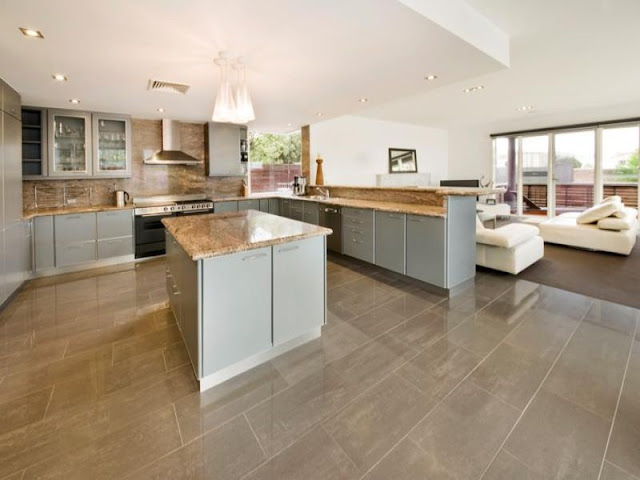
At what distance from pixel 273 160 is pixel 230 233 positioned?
501cm

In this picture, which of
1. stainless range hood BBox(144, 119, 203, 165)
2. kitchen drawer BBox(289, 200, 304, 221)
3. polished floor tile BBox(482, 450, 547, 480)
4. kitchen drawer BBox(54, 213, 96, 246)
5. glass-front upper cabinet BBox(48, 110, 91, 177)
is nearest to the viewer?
polished floor tile BBox(482, 450, 547, 480)

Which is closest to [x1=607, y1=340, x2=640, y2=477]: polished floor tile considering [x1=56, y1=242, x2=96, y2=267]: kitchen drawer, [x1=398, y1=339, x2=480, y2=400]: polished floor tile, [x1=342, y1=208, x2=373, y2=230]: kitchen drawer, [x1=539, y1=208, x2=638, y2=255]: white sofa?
[x1=398, y1=339, x2=480, y2=400]: polished floor tile

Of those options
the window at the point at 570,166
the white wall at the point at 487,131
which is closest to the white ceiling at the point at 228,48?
the white wall at the point at 487,131

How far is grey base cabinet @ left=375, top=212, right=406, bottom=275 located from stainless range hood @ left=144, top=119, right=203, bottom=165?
347cm

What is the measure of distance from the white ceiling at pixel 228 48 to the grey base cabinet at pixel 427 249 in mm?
1507

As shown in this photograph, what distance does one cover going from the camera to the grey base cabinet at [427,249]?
10.6 ft

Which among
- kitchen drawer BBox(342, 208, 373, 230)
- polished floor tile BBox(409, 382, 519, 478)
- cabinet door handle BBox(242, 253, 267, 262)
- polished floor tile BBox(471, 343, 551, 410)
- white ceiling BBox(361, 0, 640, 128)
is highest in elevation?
white ceiling BBox(361, 0, 640, 128)

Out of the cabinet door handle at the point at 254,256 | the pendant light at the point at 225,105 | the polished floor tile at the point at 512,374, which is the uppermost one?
the pendant light at the point at 225,105

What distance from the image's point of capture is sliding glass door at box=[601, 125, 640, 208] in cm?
671

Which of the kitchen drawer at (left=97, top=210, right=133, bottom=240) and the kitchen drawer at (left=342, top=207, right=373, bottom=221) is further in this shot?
the kitchen drawer at (left=97, top=210, right=133, bottom=240)

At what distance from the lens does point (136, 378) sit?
2.03m

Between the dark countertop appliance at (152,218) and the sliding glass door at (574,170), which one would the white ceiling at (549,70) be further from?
the dark countertop appliance at (152,218)

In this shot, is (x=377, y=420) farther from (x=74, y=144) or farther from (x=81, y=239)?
(x=74, y=144)

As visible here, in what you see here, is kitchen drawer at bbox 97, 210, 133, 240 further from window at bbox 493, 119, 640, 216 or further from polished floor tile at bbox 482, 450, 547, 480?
window at bbox 493, 119, 640, 216
